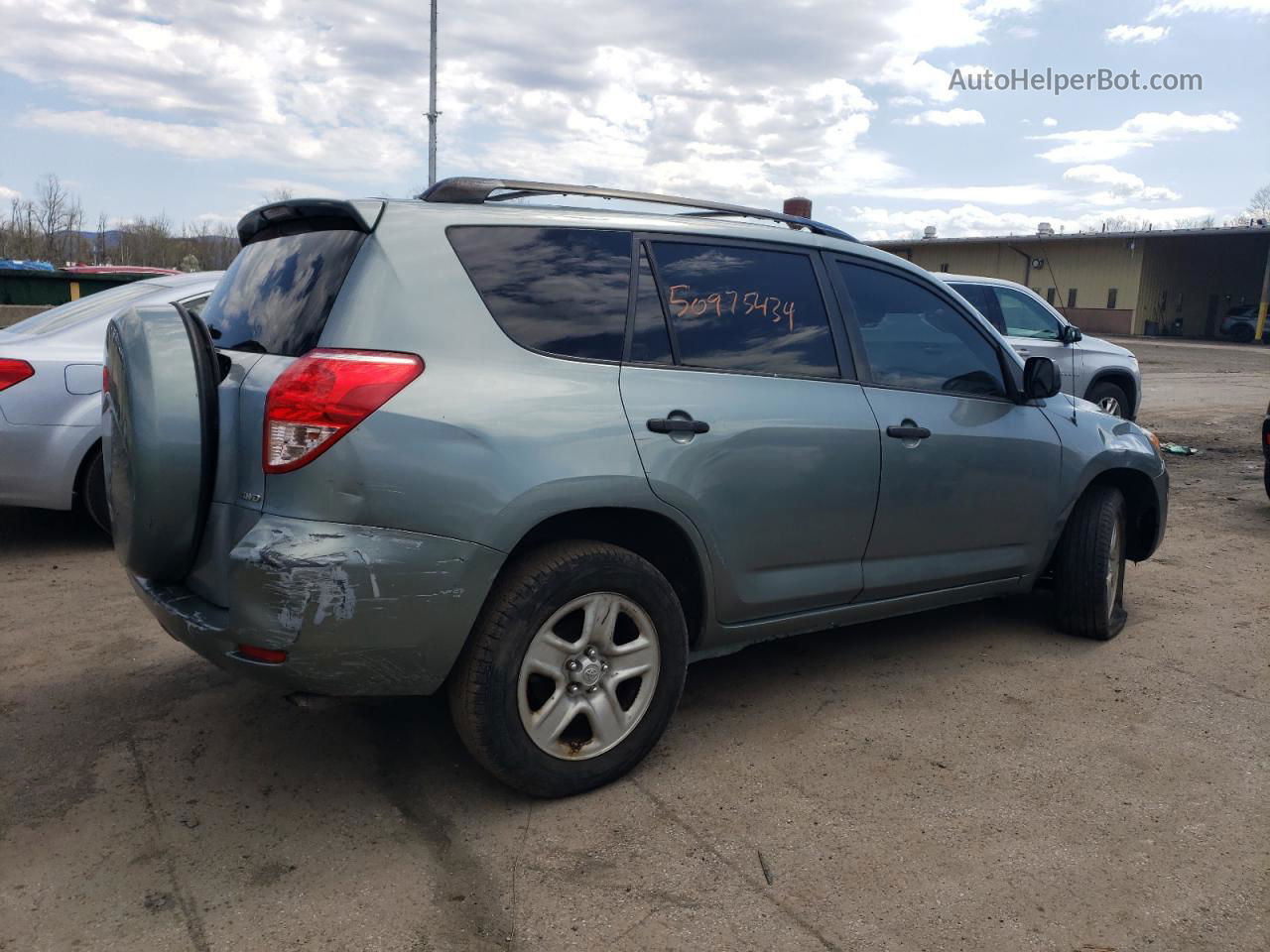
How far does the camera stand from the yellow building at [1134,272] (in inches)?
1794

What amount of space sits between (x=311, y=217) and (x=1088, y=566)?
356cm

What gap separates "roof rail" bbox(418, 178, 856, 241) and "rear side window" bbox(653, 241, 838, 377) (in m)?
0.23

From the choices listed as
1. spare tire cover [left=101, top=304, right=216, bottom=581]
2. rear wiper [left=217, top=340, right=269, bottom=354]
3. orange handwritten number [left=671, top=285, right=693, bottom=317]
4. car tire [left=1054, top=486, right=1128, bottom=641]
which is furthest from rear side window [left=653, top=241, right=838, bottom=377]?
car tire [left=1054, top=486, right=1128, bottom=641]

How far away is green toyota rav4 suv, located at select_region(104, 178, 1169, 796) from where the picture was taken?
8.87 feet

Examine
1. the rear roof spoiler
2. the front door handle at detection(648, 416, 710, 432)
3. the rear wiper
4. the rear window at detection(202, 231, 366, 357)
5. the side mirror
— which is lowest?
the front door handle at detection(648, 416, 710, 432)

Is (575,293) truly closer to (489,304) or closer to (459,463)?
(489,304)

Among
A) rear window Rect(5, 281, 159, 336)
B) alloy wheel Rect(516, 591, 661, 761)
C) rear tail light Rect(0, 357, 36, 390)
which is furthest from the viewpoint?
rear window Rect(5, 281, 159, 336)

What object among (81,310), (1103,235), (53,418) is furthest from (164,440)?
(1103,235)

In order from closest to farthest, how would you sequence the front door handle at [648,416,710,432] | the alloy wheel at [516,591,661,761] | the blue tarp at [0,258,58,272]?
the alloy wheel at [516,591,661,761], the front door handle at [648,416,710,432], the blue tarp at [0,258,58,272]

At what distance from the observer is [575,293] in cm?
319

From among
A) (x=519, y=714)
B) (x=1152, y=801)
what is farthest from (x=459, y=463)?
(x=1152, y=801)

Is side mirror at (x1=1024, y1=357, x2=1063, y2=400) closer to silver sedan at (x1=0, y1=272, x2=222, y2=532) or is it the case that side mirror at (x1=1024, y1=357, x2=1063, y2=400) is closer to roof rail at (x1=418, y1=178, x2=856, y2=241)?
roof rail at (x1=418, y1=178, x2=856, y2=241)

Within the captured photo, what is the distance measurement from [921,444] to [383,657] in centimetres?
218

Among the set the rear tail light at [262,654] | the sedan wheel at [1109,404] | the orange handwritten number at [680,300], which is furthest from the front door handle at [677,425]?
the sedan wheel at [1109,404]
